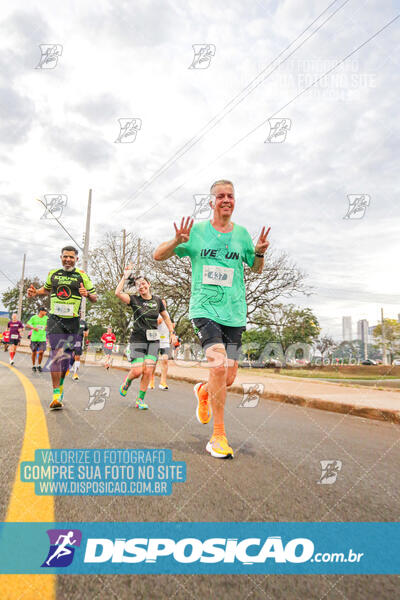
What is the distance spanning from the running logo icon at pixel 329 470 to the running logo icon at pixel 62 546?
1484 millimetres

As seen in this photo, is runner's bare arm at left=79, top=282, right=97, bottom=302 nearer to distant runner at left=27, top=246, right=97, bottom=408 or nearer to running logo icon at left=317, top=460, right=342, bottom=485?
distant runner at left=27, top=246, right=97, bottom=408

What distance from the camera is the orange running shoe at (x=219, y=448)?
281 centimetres

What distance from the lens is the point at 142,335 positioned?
584 centimetres

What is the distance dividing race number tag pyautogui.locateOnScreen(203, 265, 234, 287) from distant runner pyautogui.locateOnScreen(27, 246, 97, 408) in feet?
7.71

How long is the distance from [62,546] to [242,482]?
112 cm

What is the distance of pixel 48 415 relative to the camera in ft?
13.9

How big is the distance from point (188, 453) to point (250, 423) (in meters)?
1.61

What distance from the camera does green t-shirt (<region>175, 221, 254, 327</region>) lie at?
3.34 m

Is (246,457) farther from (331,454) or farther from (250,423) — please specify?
(250,423)

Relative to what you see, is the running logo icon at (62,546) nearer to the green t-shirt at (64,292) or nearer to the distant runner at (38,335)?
the green t-shirt at (64,292)

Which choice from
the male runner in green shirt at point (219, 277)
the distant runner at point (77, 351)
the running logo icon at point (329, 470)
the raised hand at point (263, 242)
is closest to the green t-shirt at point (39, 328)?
the distant runner at point (77, 351)

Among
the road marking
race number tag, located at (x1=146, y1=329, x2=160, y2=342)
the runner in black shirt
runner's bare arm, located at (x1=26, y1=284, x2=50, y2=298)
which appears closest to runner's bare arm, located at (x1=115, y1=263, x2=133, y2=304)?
the runner in black shirt

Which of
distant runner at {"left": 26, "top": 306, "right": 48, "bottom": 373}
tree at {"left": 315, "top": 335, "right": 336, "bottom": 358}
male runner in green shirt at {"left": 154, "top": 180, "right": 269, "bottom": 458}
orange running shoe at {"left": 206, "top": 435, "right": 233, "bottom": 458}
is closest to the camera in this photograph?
orange running shoe at {"left": 206, "top": 435, "right": 233, "bottom": 458}

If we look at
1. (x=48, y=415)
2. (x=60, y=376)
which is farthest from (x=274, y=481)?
(x=60, y=376)
